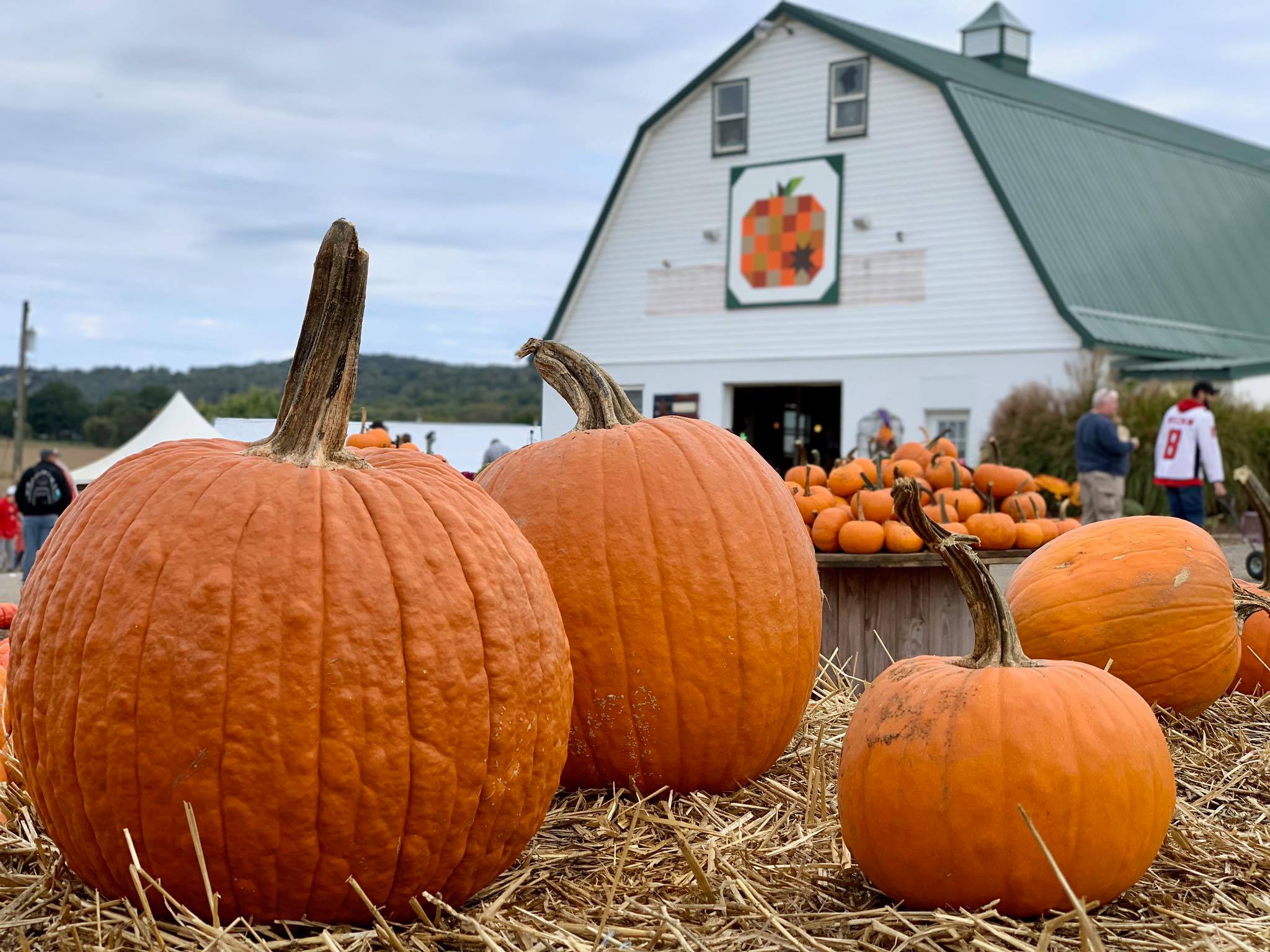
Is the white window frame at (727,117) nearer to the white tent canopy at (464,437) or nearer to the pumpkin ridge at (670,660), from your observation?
the white tent canopy at (464,437)

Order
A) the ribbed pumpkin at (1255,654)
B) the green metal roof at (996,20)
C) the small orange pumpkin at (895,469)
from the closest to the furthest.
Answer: the ribbed pumpkin at (1255,654) → the small orange pumpkin at (895,469) → the green metal roof at (996,20)

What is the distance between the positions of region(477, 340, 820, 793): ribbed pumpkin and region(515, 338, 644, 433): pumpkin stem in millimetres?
89

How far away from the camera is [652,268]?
947 inches

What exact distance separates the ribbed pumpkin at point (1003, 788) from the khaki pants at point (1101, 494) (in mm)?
9654

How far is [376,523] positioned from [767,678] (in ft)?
3.79

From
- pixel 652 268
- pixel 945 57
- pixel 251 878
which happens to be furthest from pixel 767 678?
pixel 945 57

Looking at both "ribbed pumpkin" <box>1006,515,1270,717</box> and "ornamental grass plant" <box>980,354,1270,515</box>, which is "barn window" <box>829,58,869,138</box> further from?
"ribbed pumpkin" <box>1006,515,1270,717</box>

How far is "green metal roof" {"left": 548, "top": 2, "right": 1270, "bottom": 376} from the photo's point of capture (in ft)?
65.9

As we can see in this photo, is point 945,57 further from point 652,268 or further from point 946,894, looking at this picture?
point 946,894

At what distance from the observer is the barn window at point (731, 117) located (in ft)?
75.2

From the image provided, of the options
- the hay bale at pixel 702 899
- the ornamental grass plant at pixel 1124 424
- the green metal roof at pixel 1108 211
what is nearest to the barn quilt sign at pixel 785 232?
the green metal roof at pixel 1108 211

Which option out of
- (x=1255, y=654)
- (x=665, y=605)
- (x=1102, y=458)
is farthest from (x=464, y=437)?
(x=665, y=605)

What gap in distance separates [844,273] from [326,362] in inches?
812

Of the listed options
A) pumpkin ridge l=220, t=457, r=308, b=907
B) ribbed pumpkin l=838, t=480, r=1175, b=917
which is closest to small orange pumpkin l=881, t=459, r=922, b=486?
ribbed pumpkin l=838, t=480, r=1175, b=917
